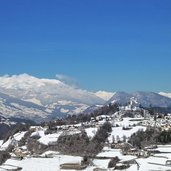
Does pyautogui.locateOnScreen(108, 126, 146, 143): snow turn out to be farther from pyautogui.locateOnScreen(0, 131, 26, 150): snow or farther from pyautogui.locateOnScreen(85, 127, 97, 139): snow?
pyautogui.locateOnScreen(0, 131, 26, 150): snow

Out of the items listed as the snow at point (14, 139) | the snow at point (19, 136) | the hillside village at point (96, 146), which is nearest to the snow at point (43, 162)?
the hillside village at point (96, 146)

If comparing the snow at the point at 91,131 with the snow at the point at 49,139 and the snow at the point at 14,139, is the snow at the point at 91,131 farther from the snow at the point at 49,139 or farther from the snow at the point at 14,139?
the snow at the point at 14,139

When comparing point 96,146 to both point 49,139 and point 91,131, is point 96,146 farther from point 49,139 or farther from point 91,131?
point 49,139

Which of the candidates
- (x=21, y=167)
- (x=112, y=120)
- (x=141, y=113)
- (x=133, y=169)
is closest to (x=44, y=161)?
(x=21, y=167)

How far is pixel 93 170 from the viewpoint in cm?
7612

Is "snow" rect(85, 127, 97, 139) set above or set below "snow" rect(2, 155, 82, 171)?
above

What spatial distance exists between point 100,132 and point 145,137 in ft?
41.8

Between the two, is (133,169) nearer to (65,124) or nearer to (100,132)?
(100,132)

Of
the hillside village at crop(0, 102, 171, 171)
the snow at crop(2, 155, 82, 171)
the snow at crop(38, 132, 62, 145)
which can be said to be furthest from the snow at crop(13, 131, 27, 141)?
the snow at crop(2, 155, 82, 171)

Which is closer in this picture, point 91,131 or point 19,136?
point 91,131

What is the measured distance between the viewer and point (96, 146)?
9506cm

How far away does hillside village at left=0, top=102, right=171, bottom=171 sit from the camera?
3105 inches

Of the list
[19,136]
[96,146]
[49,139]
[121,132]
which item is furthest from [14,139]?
[96,146]

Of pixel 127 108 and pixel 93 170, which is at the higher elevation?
pixel 127 108
